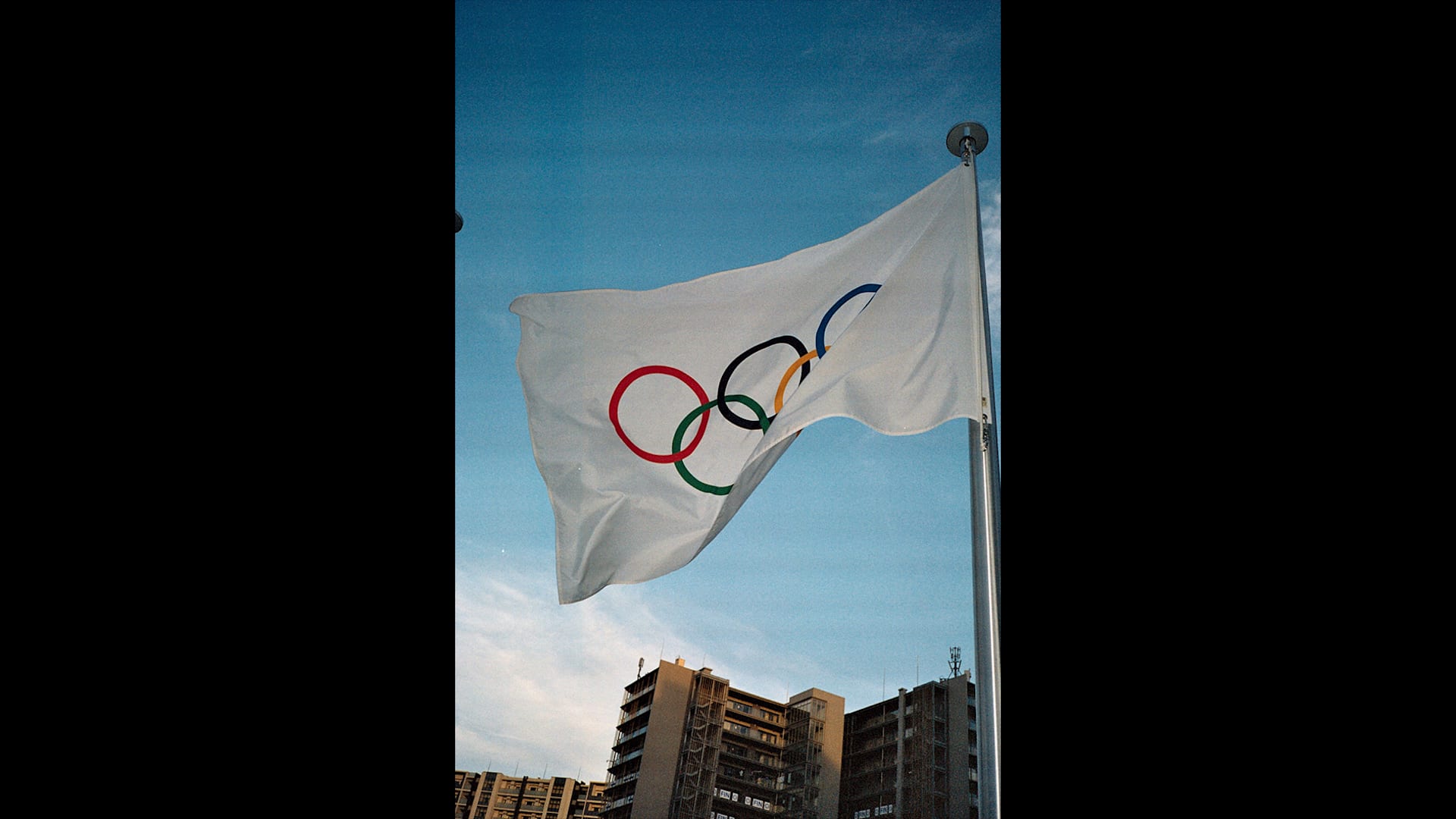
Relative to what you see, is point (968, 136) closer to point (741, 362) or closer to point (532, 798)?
point (741, 362)

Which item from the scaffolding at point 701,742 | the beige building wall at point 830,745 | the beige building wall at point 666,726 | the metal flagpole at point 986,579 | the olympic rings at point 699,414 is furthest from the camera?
the beige building wall at point 666,726

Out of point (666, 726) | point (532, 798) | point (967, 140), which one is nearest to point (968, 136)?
point (967, 140)

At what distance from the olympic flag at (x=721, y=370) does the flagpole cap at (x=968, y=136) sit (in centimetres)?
32

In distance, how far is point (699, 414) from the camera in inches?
268

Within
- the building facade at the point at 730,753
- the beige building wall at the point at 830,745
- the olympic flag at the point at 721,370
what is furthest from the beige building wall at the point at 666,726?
the olympic flag at the point at 721,370

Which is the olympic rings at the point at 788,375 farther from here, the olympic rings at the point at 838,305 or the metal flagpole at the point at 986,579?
the metal flagpole at the point at 986,579

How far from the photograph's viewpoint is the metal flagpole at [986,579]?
443cm

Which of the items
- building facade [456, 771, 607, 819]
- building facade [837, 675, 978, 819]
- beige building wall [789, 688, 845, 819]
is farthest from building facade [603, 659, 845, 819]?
building facade [456, 771, 607, 819]

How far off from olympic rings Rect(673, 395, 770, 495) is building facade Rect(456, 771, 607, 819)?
9039 cm

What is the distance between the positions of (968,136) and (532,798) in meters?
108

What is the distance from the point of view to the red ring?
6.74 meters
